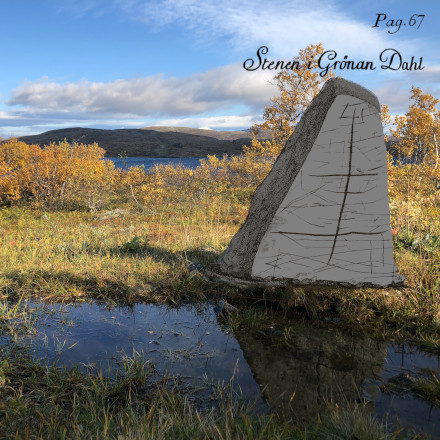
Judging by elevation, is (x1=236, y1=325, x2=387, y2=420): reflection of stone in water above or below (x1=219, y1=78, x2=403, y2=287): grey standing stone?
below

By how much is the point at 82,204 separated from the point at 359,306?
12.3 meters

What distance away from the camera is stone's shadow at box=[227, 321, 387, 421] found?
2.58 m

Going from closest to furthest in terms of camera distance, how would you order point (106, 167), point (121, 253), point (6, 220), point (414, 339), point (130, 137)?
point (414, 339)
point (121, 253)
point (6, 220)
point (106, 167)
point (130, 137)

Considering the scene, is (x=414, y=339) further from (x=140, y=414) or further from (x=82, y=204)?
(x=82, y=204)

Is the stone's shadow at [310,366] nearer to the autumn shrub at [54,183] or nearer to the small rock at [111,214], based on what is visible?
the small rock at [111,214]

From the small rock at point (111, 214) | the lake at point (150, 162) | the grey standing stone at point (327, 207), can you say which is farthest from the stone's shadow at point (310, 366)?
the lake at point (150, 162)

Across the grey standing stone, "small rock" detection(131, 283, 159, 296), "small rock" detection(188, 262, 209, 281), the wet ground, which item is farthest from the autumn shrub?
the grey standing stone

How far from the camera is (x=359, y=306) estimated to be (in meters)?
4.06

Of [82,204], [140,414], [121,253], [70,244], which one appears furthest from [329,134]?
[82,204]

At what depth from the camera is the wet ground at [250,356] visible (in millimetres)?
2605

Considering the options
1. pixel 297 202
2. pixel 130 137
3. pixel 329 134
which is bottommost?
pixel 297 202

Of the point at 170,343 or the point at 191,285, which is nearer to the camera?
the point at 170,343

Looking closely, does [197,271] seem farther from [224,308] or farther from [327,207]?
[327,207]

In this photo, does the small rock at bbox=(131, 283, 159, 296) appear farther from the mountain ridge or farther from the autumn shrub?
the mountain ridge
